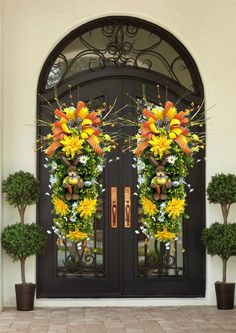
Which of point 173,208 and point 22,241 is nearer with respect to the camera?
point 173,208

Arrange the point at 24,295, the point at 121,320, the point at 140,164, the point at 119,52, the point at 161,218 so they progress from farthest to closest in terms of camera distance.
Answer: the point at 119,52
the point at 24,295
the point at 121,320
the point at 140,164
the point at 161,218

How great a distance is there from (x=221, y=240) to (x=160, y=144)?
7.62 ft

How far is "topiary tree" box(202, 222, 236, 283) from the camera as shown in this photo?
7528mm

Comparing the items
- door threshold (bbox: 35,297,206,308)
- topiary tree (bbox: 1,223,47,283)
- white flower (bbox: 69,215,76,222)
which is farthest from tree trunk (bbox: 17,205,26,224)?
white flower (bbox: 69,215,76,222)

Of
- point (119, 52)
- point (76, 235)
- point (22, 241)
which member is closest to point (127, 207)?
point (22, 241)

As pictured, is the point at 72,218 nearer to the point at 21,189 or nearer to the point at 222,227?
the point at 21,189

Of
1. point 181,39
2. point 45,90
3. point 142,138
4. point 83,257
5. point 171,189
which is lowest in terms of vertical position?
point 83,257

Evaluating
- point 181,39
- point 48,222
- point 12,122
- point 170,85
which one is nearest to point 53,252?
point 48,222

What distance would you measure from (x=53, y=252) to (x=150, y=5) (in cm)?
316

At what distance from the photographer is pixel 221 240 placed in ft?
24.8

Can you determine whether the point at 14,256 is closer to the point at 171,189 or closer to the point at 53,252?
the point at 53,252

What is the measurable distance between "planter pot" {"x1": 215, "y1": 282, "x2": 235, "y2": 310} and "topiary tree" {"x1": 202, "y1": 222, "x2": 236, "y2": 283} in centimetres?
10

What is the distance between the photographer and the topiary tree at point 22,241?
7.42 meters

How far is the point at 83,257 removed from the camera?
810 cm
